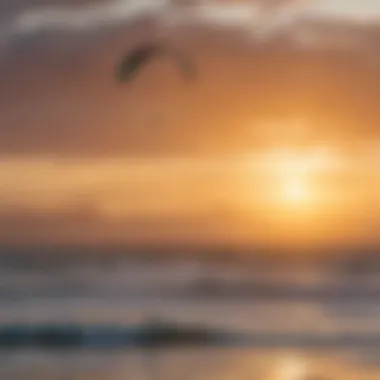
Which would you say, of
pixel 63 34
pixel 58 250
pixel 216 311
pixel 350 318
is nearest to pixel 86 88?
pixel 63 34

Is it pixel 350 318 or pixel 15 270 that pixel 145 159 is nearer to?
pixel 15 270

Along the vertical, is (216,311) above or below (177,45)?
below

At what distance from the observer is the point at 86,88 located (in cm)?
111

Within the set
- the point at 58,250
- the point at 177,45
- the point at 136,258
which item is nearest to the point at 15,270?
the point at 58,250

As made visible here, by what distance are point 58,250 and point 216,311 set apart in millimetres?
241

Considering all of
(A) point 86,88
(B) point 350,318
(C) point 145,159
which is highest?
(A) point 86,88

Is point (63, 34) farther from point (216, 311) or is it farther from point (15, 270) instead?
point (216, 311)

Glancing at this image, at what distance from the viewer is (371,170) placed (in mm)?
1077

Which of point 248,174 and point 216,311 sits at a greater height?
point 248,174

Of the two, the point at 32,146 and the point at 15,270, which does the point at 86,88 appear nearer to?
the point at 32,146

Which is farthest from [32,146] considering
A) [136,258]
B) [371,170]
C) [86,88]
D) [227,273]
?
[371,170]

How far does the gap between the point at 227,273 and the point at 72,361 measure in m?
0.25

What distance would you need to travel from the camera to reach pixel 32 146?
1.10 metres

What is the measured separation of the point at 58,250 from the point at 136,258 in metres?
0.11
